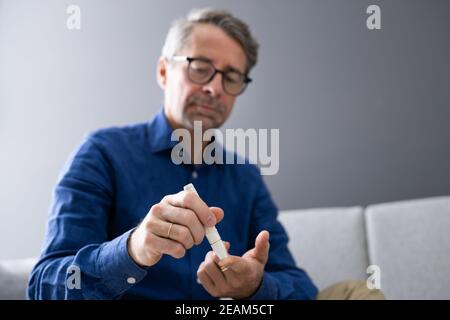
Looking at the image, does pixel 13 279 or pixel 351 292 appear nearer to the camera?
pixel 351 292

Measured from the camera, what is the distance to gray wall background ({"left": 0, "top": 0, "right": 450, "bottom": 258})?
0.85 meters

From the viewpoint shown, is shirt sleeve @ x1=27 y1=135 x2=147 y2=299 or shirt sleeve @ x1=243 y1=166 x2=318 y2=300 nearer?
shirt sleeve @ x1=27 y1=135 x2=147 y2=299

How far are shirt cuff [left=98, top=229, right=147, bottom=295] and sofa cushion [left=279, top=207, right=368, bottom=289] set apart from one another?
0.73m

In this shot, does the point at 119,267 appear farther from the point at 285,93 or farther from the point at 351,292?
the point at 285,93

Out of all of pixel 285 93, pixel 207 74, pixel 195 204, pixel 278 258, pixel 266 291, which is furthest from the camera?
pixel 285 93

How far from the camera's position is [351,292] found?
849mm

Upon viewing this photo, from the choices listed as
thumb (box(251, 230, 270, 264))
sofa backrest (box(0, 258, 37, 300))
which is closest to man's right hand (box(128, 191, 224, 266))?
thumb (box(251, 230, 270, 264))

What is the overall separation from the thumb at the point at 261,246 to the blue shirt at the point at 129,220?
0.08 metres

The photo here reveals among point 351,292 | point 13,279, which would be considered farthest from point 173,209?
point 13,279

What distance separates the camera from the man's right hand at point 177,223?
49cm

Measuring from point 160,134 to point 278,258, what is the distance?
0.35 metres

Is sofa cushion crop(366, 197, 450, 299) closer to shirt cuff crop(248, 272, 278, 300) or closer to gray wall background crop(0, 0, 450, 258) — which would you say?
gray wall background crop(0, 0, 450, 258)

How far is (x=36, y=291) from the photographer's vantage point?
2.27 feet
